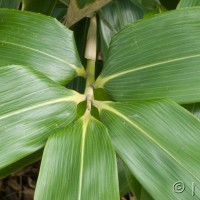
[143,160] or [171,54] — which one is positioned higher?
[171,54]

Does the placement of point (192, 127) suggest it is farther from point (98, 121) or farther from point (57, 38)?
point (57, 38)

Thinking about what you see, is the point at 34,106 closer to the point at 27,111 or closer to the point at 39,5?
the point at 27,111

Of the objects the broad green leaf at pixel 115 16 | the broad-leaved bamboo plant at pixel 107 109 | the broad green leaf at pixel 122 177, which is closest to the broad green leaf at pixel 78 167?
the broad-leaved bamboo plant at pixel 107 109

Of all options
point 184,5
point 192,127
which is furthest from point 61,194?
point 184,5

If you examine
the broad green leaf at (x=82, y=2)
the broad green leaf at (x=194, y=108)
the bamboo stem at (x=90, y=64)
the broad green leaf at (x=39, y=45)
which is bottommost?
the broad green leaf at (x=194, y=108)

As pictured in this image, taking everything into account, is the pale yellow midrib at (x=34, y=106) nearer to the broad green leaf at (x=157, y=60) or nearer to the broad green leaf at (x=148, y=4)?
the broad green leaf at (x=157, y=60)

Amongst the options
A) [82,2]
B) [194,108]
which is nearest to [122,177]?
[194,108]

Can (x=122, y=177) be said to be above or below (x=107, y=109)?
below

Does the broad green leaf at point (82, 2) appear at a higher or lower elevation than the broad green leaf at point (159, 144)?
higher
